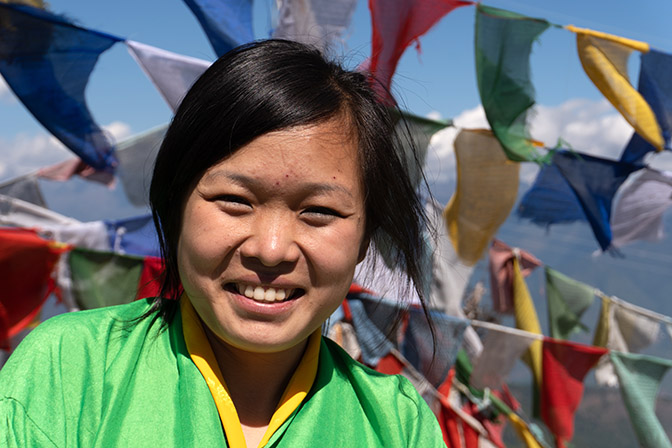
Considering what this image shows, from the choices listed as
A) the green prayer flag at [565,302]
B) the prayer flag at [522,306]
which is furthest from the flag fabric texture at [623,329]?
the prayer flag at [522,306]

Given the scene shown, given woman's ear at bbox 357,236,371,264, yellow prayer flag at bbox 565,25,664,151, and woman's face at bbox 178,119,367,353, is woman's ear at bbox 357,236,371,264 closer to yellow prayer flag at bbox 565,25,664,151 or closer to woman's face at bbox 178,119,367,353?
woman's face at bbox 178,119,367,353

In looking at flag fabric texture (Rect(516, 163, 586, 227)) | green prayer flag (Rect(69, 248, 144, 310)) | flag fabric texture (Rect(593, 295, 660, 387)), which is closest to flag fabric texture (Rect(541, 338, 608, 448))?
flag fabric texture (Rect(593, 295, 660, 387))

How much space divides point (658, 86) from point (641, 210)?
34.7 inches

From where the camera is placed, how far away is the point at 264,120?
0.85 meters

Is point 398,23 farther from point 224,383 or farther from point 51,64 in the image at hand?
point 224,383

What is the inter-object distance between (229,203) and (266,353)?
9.9 inches

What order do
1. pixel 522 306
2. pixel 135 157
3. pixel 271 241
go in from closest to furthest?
pixel 271 241, pixel 522 306, pixel 135 157

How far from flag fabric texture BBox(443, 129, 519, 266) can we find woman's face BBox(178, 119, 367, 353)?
2294mm

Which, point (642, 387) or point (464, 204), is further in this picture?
point (464, 204)

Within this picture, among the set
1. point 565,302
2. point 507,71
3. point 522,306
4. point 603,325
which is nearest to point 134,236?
point 507,71

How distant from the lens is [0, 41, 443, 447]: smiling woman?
82 cm

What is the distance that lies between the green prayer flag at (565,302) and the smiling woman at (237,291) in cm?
300

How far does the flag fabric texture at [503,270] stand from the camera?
12.9 ft

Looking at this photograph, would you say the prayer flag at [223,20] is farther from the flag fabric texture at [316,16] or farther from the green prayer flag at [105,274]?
the green prayer flag at [105,274]
